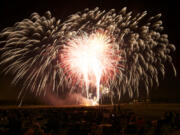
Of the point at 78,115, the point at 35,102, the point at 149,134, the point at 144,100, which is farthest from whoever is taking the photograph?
the point at 35,102

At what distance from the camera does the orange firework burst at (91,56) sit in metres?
29.9

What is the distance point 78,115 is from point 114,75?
587 inches

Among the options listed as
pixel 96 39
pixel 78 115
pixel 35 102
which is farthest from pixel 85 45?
pixel 35 102

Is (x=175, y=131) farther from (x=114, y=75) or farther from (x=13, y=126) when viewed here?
(x=114, y=75)

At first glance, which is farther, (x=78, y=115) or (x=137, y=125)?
(x=78, y=115)

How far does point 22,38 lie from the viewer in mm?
29375

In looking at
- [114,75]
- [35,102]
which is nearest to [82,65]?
[114,75]

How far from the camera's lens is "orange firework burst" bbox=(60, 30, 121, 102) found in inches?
1179

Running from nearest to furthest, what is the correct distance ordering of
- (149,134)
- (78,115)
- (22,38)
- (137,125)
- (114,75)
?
(149,134) < (137,125) < (78,115) < (22,38) < (114,75)

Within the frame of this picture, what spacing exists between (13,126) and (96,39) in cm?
1833

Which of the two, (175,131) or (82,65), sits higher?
(82,65)

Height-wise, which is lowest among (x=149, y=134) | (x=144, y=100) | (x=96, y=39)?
(x=149, y=134)

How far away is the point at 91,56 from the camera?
30.6m

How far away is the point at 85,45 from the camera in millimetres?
30078
